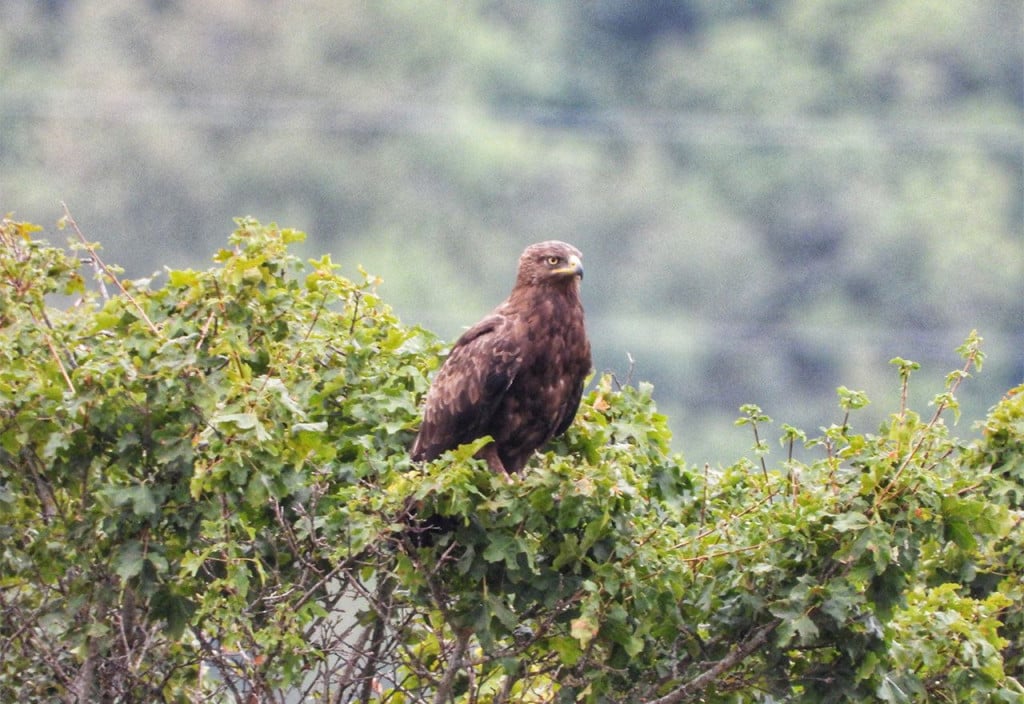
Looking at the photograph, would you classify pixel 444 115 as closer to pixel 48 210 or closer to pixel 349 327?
pixel 48 210

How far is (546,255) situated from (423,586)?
1525mm

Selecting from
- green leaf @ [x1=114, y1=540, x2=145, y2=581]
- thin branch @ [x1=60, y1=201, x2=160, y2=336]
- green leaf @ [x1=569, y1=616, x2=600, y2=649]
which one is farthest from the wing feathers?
green leaf @ [x1=569, y1=616, x2=600, y2=649]

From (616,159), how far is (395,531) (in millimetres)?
32672

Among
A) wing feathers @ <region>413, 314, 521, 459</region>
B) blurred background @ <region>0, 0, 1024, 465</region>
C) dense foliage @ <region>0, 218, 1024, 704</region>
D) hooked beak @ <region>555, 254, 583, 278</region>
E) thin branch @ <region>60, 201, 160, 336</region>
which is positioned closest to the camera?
dense foliage @ <region>0, 218, 1024, 704</region>

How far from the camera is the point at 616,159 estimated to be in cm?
3756

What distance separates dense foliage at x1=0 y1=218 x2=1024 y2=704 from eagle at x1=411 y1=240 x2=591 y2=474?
0.12 meters

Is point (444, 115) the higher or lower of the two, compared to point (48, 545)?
higher

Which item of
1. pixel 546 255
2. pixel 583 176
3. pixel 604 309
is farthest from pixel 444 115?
pixel 546 255

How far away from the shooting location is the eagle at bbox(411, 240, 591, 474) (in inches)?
248

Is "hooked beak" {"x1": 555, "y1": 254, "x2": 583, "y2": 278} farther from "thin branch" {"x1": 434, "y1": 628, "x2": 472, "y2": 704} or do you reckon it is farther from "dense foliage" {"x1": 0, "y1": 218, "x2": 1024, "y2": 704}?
"thin branch" {"x1": 434, "y1": 628, "x2": 472, "y2": 704}

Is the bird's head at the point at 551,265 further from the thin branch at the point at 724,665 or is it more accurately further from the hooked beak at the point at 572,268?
the thin branch at the point at 724,665

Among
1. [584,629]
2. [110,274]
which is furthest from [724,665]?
[110,274]

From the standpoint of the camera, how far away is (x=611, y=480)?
518 centimetres

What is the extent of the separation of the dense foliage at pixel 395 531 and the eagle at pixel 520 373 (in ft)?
0.40
